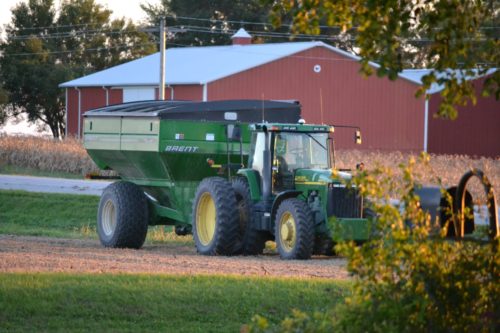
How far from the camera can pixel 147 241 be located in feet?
75.2

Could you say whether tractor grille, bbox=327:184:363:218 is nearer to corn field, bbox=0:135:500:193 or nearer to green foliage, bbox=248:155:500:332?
green foliage, bbox=248:155:500:332

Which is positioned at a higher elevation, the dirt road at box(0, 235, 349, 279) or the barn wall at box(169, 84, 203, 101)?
the barn wall at box(169, 84, 203, 101)

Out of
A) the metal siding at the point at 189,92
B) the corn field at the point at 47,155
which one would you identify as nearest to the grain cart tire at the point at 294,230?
the corn field at the point at 47,155

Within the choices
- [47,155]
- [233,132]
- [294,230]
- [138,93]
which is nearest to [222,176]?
[233,132]

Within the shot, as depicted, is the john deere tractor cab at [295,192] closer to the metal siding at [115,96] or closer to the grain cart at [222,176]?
the grain cart at [222,176]

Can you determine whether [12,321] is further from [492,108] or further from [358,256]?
[492,108]

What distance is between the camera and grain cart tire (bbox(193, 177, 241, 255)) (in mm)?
18469

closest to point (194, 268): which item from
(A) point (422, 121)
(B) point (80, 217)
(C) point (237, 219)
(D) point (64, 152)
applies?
(C) point (237, 219)

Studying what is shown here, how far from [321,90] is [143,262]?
1264 inches

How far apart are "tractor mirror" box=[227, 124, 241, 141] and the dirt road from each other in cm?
210

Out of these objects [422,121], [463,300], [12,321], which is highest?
[422,121]

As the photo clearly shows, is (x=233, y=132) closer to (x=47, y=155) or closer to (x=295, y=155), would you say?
(x=295, y=155)

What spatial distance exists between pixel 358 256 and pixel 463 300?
2.72ft

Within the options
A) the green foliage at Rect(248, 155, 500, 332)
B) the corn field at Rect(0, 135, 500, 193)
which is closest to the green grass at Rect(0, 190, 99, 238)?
the corn field at Rect(0, 135, 500, 193)
